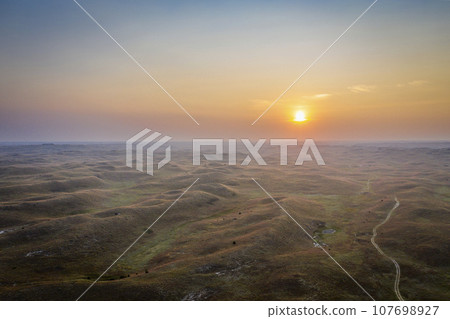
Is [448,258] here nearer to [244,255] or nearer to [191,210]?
[244,255]

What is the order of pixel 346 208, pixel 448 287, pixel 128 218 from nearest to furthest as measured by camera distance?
pixel 448 287
pixel 128 218
pixel 346 208

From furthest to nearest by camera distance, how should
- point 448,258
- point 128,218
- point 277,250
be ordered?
point 128,218 → point 277,250 → point 448,258

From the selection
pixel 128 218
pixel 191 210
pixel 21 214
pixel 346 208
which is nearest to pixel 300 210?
pixel 346 208

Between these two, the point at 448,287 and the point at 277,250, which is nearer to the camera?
the point at 448,287
